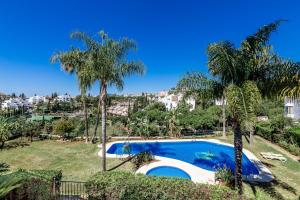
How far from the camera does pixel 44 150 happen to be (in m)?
22.4

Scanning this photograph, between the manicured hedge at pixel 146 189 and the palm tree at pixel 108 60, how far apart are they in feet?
17.2

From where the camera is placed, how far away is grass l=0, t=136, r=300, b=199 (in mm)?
14538

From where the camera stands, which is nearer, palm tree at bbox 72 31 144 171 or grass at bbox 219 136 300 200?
grass at bbox 219 136 300 200

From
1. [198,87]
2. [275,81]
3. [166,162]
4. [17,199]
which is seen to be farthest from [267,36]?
[17,199]

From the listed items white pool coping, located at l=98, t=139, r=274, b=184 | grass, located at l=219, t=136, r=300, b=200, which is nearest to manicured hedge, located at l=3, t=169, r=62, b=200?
white pool coping, located at l=98, t=139, r=274, b=184

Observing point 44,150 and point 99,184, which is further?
point 44,150

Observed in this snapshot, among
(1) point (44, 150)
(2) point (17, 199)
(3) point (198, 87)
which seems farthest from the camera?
(1) point (44, 150)

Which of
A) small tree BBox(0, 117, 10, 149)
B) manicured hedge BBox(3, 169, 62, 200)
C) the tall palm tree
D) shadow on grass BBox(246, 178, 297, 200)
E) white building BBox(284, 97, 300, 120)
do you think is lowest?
shadow on grass BBox(246, 178, 297, 200)

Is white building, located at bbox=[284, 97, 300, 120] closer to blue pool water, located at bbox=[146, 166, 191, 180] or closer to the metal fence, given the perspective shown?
blue pool water, located at bbox=[146, 166, 191, 180]

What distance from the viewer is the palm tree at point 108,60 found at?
15.8 metres

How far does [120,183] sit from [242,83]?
22.4 ft

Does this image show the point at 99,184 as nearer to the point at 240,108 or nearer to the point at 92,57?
the point at 240,108

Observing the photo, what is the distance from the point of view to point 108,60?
1577 cm

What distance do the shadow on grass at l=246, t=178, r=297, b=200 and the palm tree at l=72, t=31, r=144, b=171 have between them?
342 inches
